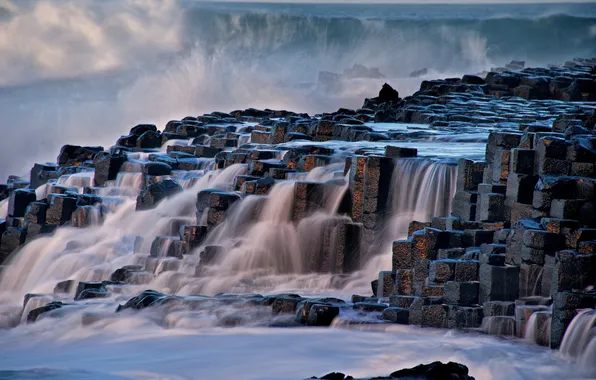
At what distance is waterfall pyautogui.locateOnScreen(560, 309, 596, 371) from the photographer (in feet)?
58.9

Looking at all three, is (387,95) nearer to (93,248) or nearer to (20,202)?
(20,202)

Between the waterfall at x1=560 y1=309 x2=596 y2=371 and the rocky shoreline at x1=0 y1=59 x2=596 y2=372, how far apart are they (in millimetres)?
147

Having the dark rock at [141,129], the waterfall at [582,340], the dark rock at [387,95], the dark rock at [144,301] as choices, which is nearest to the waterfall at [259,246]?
the dark rock at [144,301]

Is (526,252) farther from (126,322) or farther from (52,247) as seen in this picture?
(52,247)

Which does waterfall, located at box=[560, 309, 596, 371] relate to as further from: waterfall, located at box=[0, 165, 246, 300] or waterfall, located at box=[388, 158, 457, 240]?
waterfall, located at box=[0, 165, 246, 300]

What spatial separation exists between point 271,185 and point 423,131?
21.9ft

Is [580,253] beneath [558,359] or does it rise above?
above

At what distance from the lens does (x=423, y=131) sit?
108ft

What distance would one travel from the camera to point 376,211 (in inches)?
1013

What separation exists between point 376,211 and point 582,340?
795 cm

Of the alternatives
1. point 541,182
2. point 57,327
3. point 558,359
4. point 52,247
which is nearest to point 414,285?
point 541,182

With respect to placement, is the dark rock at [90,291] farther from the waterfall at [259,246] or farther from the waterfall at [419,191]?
the waterfall at [419,191]

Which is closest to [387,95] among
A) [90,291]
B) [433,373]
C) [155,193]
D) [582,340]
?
[155,193]

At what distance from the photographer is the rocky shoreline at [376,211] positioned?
2044 centimetres
